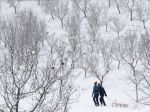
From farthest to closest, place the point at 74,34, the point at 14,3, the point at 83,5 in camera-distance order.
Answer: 1. the point at 14,3
2. the point at 83,5
3. the point at 74,34

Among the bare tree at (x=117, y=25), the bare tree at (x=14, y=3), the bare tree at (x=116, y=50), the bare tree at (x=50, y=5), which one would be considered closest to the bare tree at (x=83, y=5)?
the bare tree at (x=50, y=5)

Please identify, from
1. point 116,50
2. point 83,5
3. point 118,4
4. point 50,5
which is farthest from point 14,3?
point 116,50

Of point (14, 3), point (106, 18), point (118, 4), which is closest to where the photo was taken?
point (106, 18)

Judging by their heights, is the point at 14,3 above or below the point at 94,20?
above

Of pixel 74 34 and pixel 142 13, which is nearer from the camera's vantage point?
pixel 74 34

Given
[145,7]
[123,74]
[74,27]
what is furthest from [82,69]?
[145,7]

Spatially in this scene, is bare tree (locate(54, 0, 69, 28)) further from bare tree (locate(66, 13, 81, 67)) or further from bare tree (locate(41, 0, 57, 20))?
bare tree (locate(66, 13, 81, 67))

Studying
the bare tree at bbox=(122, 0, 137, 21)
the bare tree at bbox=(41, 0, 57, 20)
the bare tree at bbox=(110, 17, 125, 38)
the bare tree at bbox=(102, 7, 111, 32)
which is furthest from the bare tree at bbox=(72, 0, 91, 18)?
the bare tree at bbox=(110, 17, 125, 38)

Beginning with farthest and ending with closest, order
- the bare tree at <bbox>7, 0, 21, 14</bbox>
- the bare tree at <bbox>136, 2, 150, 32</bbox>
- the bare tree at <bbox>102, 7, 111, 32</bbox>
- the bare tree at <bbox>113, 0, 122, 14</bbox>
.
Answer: the bare tree at <bbox>7, 0, 21, 14</bbox>, the bare tree at <bbox>113, 0, 122, 14</bbox>, the bare tree at <bbox>136, 2, 150, 32</bbox>, the bare tree at <bbox>102, 7, 111, 32</bbox>

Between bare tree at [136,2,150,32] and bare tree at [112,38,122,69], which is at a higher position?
bare tree at [136,2,150,32]

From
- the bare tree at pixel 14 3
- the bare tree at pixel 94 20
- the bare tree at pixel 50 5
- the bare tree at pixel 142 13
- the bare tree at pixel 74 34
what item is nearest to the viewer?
the bare tree at pixel 74 34

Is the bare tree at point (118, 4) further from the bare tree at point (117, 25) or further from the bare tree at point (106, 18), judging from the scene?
the bare tree at point (117, 25)

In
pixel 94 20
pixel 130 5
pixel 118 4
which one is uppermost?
pixel 118 4

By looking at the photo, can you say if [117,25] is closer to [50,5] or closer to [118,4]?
[118,4]
